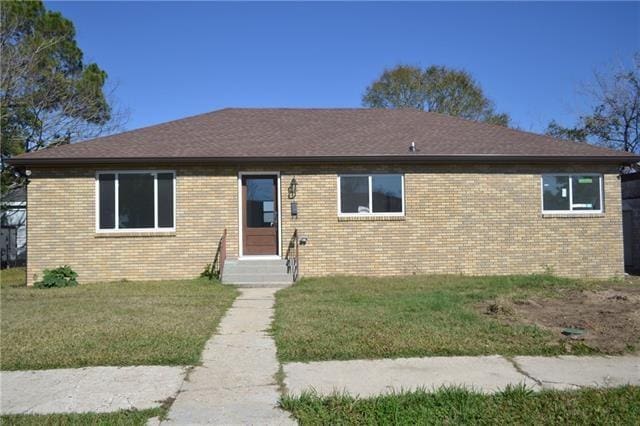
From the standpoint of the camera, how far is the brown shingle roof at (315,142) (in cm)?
1281

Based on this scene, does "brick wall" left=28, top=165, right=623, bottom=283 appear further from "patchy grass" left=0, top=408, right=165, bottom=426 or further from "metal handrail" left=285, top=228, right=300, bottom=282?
"patchy grass" left=0, top=408, right=165, bottom=426

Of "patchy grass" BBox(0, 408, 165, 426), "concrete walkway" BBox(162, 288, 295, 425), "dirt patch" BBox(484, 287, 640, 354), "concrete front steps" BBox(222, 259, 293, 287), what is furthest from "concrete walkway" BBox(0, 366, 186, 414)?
"concrete front steps" BBox(222, 259, 293, 287)

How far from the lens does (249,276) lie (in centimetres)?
1221

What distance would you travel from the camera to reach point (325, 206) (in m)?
13.1

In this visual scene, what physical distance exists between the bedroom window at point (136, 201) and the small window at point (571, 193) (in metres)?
9.33

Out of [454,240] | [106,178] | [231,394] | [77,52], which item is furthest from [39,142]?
[231,394]

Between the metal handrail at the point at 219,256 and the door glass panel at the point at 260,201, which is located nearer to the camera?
the metal handrail at the point at 219,256

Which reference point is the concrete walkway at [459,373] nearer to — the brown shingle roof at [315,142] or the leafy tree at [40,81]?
the brown shingle roof at [315,142]

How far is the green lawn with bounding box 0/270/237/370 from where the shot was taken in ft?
18.6

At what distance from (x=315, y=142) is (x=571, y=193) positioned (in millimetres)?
6632

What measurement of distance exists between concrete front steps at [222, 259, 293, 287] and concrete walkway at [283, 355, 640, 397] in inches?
260

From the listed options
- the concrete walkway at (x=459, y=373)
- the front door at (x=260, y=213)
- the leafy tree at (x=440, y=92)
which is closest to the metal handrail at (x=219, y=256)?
the front door at (x=260, y=213)

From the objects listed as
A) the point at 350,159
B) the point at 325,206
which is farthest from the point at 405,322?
the point at 350,159

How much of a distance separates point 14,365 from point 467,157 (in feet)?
34.5
